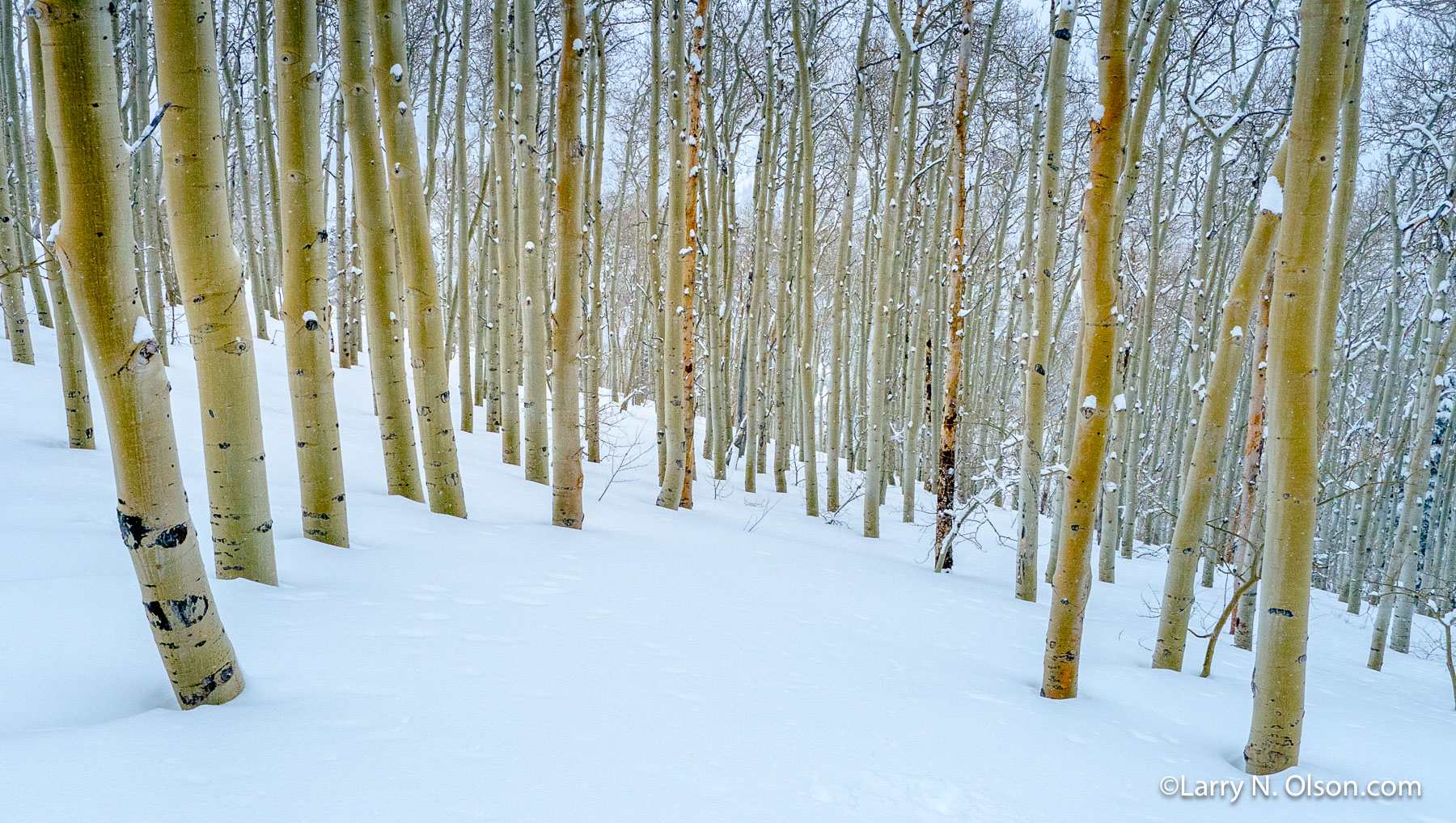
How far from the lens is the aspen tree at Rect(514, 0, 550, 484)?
446cm

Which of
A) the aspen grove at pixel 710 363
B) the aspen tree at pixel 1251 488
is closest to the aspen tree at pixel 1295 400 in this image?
the aspen grove at pixel 710 363

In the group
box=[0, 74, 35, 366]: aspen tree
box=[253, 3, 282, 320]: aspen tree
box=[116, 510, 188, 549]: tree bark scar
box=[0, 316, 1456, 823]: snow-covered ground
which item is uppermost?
box=[253, 3, 282, 320]: aspen tree

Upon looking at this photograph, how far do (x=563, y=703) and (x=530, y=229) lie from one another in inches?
159

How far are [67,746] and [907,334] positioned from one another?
10471 mm

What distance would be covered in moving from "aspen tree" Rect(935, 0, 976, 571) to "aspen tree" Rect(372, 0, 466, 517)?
389 cm

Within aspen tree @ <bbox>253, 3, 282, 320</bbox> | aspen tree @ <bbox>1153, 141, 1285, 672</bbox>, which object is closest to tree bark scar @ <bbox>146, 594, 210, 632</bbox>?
aspen tree @ <bbox>1153, 141, 1285, 672</bbox>

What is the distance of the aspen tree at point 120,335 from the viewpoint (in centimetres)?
122

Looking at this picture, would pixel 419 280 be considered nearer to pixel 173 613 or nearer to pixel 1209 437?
pixel 173 613

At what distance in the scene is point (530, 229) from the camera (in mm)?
5039

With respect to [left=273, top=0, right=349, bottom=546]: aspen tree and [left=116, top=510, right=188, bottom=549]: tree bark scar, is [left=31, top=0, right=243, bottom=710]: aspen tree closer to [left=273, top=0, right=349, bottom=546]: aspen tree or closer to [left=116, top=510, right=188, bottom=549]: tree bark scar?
[left=116, top=510, right=188, bottom=549]: tree bark scar

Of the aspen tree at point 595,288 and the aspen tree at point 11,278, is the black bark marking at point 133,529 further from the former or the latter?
the aspen tree at point 595,288

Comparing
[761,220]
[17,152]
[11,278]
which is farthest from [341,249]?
[761,220]

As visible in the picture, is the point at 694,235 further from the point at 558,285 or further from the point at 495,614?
the point at 495,614

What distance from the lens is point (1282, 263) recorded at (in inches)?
77.2
